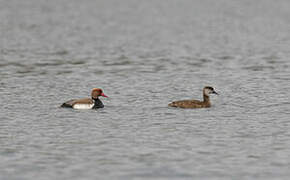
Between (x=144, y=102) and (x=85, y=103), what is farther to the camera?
(x=144, y=102)

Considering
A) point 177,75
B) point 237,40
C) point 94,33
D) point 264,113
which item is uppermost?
point 94,33

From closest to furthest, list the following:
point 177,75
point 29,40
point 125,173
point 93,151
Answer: point 125,173 → point 93,151 → point 177,75 → point 29,40

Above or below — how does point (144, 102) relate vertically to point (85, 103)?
above

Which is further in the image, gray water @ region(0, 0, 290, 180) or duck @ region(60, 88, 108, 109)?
duck @ region(60, 88, 108, 109)

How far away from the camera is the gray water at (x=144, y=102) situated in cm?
1762

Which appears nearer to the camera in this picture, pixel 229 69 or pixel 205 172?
pixel 205 172

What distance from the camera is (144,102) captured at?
87.7 ft

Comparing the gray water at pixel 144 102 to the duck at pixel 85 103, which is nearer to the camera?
the gray water at pixel 144 102

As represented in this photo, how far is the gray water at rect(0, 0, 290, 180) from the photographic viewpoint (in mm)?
17625

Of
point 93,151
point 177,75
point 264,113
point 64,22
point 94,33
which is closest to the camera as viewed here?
point 93,151

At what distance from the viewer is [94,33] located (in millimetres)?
59594

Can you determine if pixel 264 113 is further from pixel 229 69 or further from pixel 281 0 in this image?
pixel 281 0

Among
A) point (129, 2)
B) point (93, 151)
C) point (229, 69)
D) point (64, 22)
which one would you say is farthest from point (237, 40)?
point (129, 2)

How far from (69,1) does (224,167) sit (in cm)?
8887
